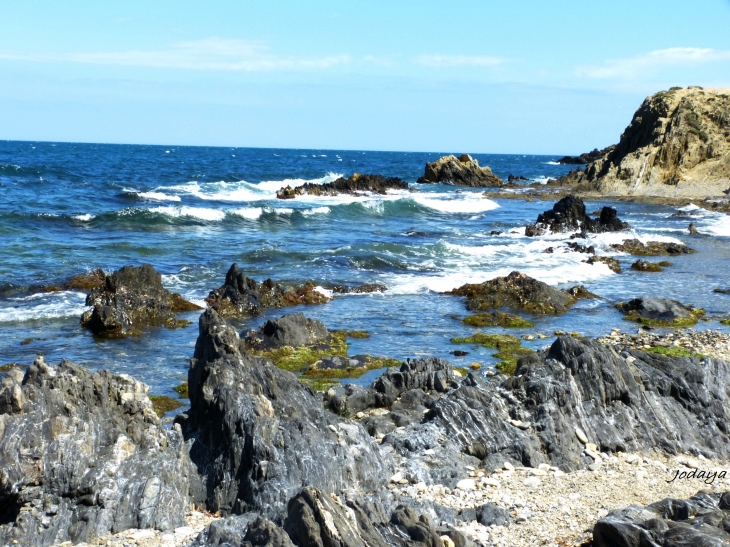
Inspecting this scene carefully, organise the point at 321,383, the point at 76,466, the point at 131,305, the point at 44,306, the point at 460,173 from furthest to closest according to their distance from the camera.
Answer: the point at 460,173 < the point at 44,306 < the point at 131,305 < the point at 321,383 < the point at 76,466

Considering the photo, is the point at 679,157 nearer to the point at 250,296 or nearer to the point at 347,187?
the point at 347,187

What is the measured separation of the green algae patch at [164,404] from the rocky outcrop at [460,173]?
212 feet

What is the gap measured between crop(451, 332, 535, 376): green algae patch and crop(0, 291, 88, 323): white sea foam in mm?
10296

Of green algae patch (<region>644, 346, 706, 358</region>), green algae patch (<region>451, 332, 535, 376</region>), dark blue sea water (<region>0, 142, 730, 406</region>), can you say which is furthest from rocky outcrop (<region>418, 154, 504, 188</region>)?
green algae patch (<region>644, 346, 706, 358</region>)

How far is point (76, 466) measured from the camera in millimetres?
8125

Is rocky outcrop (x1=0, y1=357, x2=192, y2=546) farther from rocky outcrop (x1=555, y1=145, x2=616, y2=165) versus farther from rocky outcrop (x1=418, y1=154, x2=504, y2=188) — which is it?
rocky outcrop (x1=555, y1=145, x2=616, y2=165)

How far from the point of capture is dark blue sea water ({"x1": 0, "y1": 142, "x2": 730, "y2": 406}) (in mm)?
18531

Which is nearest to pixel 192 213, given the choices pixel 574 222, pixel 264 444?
pixel 574 222

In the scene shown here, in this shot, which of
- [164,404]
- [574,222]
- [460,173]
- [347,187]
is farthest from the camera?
[460,173]

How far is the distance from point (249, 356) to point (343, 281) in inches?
579

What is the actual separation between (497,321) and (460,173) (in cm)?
5846

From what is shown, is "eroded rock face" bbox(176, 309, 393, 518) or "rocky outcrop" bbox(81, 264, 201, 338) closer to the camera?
"eroded rock face" bbox(176, 309, 393, 518)

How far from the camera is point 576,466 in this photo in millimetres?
10344

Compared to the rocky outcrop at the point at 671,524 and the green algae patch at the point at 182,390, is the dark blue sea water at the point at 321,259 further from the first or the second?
the rocky outcrop at the point at 671,524
